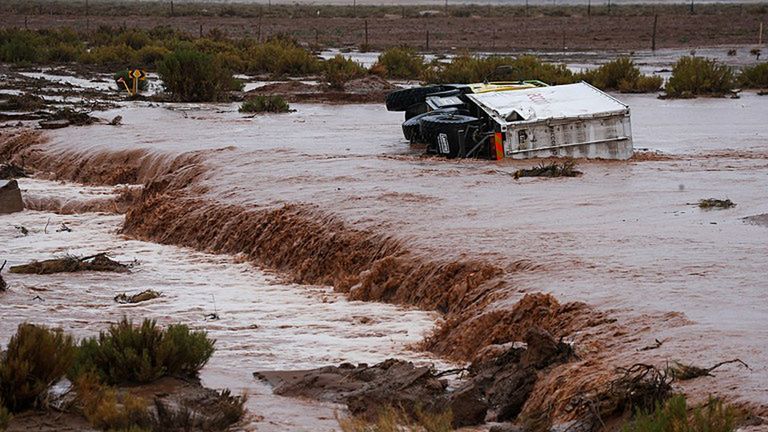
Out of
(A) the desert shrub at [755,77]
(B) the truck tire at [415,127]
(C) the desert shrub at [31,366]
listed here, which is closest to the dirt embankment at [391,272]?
(C) the desert shrub at [31,366]

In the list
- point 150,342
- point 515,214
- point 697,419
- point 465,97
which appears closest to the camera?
point 697,419

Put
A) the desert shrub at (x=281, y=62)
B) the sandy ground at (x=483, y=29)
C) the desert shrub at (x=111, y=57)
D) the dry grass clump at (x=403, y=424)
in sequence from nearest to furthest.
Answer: the dry grass clump at (x=403, y=424)
the desert shrub at (x=281, y=62)
the desert shrub at (x=111, y=57)
the sandy ground at (x=483, y=29)

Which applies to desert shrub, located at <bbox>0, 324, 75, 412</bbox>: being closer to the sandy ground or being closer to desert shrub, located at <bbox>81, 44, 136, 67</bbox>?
desert shrub, located at <bbox>81, 44, 136, 67</bbox>

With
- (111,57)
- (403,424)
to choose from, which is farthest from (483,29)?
(403,424)

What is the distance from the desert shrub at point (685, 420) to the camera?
6.36m

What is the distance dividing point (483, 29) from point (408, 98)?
58.3m

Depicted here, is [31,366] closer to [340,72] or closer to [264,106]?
[264,106]

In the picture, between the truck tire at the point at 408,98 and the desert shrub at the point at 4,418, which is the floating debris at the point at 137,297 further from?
the truck tire at the point at 408,98

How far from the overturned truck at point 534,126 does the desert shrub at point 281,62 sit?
873 inches

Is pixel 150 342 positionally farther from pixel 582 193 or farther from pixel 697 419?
pixel 582 193

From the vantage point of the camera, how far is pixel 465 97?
21.9 m

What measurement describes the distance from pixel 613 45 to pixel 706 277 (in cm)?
5458

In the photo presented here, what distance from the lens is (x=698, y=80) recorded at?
34688 mm

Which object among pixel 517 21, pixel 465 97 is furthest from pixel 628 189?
pixel 517 21
